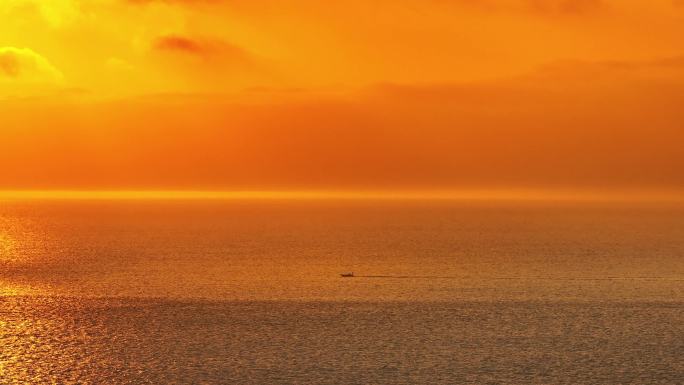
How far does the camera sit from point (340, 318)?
58.3 ft

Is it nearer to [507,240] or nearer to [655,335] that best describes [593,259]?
[507,240]

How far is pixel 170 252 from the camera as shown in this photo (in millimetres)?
35188

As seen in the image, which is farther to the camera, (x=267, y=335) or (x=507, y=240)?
(x=507, y=240)

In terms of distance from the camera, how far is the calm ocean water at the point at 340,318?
13.1m

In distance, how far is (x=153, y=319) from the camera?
17.6 metres

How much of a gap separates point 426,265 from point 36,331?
629 inches

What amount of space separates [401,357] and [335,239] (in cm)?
2958

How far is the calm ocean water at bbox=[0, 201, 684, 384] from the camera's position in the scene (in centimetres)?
1308

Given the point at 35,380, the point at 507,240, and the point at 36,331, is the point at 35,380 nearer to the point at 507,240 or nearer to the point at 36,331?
the point at 36,331

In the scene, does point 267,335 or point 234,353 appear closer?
point 234,353

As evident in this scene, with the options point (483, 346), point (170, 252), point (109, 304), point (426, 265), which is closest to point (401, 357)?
point (483, 346)

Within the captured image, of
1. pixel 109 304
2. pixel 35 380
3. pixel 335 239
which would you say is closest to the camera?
pixel 35 380

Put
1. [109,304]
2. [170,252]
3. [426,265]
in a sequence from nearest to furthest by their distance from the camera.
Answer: [109,304]
[426,265]
[170,252]

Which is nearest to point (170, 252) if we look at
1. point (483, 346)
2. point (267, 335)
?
point (267, 335)
